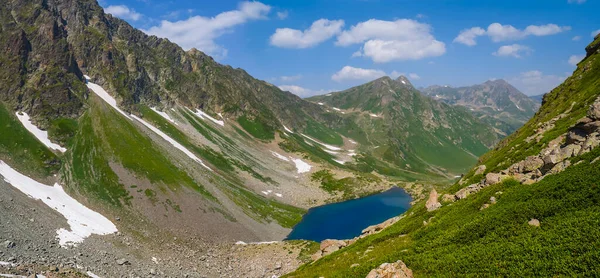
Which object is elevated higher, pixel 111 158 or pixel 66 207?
pixel 111 158

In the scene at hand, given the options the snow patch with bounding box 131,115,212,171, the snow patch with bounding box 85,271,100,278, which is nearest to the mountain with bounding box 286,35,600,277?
the snow patch with bounding box 85,271,100,278

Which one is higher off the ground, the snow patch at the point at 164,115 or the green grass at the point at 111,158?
the snow patch at the point at 164,115

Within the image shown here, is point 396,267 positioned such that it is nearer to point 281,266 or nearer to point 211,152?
point 281,266

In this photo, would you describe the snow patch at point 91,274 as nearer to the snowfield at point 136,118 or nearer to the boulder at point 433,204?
the boulder at point 433,204

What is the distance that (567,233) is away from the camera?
740 inches

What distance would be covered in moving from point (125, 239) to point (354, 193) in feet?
409

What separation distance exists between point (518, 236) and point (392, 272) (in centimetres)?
852

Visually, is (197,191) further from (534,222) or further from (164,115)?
(534,222)

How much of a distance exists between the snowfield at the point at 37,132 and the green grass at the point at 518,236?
118 metres

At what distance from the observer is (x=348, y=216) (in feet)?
474

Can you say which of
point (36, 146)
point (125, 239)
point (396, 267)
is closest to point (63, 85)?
point (36, 146)

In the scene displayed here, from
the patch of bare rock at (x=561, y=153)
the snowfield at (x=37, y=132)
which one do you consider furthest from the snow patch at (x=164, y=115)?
the patch of bare rock at (x=561, y=153)

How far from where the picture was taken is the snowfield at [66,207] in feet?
238

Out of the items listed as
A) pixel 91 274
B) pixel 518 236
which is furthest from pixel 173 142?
pixel 518 236
